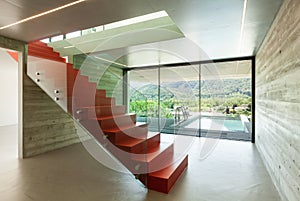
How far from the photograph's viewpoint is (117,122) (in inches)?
117

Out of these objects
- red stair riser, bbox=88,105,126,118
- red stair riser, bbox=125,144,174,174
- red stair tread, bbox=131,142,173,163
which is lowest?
red stair riser, bbox=125,144,174,174

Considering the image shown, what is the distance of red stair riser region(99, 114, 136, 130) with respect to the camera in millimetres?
2700

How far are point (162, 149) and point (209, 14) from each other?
2.13m

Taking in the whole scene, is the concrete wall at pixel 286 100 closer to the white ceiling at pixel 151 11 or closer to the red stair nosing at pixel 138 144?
the white ceiling at pixel 151 11

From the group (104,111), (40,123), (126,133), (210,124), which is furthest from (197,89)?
(40,123)

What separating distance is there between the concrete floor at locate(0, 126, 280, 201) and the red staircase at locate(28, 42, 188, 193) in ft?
0.64

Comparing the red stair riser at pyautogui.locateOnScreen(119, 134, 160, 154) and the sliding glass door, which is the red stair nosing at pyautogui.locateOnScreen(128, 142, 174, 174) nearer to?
the red stair riser at pyautogui.locateOnScreen(119, 134, 160, 154)

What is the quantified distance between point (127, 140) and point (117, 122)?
41cm

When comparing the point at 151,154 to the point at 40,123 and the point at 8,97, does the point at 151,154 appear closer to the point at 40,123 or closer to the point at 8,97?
the point at 40,123

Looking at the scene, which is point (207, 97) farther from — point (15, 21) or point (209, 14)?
point (15, 21)

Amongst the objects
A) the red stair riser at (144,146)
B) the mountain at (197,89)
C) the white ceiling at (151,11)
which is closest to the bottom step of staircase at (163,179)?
the red stair riser at (144,146)

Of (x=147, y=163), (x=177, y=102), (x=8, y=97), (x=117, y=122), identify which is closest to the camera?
(x=147, y=163)

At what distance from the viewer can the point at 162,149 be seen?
9.76 ft

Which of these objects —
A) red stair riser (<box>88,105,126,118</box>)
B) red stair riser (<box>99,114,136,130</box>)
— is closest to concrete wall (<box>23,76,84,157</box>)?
red stair riser (<box>88,105,126,118</box>)
